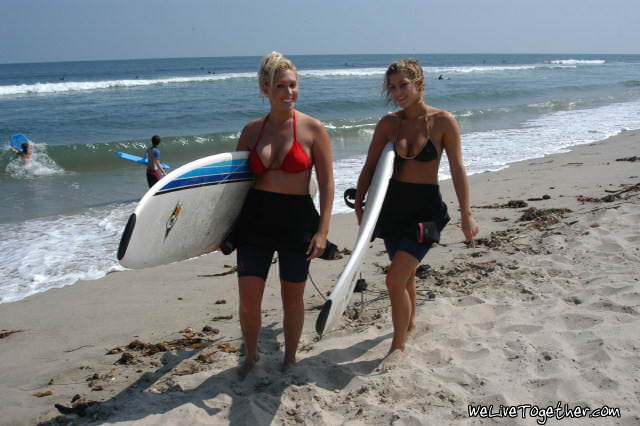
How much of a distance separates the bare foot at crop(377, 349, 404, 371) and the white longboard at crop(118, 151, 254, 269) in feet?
3.97

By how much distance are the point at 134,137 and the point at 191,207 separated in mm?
14150

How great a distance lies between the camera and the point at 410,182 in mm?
2980

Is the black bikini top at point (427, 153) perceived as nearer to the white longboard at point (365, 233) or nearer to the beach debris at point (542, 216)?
the white longboard at point (365, 233)

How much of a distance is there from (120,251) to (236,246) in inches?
24.8

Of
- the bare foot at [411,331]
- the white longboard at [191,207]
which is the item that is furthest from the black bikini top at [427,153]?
the bare foot at [411,331]

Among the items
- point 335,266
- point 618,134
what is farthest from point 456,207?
point 618,134

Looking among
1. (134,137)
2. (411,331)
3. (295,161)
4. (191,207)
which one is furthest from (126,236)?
(134,137)

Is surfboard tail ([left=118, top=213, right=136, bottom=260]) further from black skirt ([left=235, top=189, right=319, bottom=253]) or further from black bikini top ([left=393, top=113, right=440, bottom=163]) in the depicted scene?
black bikini top ([left=393, top=113, right=440, bottom=163])

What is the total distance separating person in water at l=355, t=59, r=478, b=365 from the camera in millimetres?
2887

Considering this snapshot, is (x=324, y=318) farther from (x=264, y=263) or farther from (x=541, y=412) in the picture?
(x=541, y=412)

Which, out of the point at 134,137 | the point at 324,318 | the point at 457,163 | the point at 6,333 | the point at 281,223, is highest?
the point at 457,163

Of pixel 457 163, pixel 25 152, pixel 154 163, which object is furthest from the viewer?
pixel 25 152

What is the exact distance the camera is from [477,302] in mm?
3664

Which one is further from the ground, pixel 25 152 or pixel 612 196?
pixel 612 196
